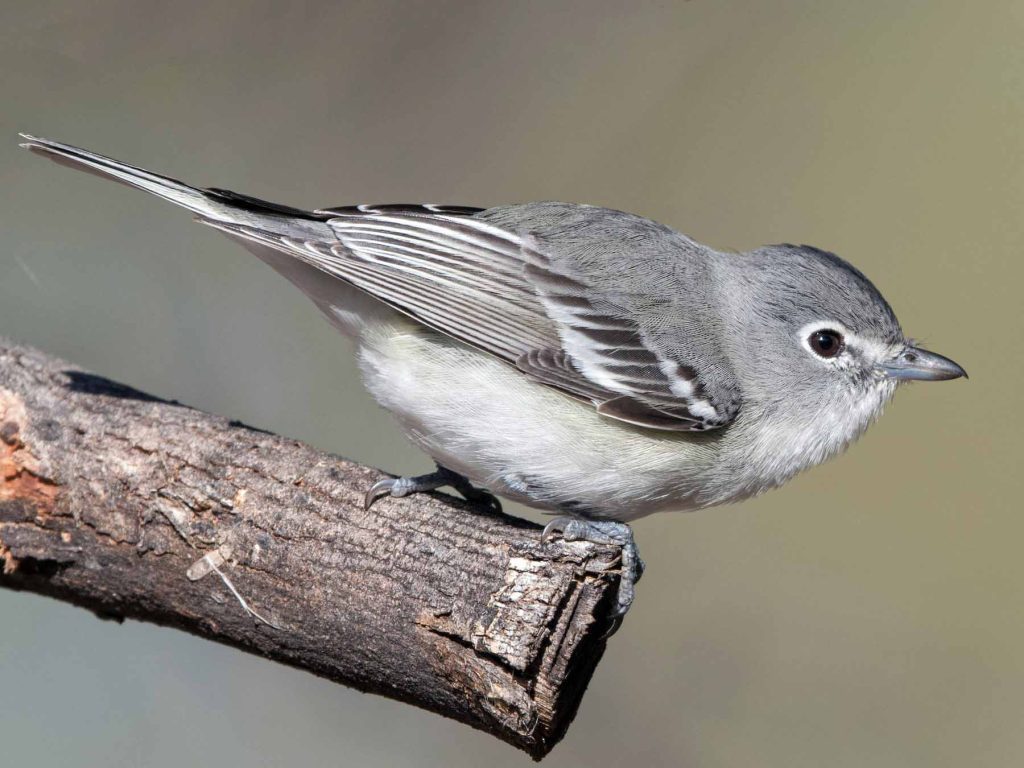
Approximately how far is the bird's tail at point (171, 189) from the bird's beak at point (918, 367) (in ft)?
5.87

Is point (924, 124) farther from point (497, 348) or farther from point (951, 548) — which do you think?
point (497, 348)

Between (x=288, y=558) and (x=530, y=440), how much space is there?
0.69 metres

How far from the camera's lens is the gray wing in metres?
2.67

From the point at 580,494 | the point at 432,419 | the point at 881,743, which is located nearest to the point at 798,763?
the point at 881,743

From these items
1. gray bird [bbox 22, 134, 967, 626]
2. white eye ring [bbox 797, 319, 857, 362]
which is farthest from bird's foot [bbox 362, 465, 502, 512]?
white eye ring [bbox 797, 319, 857, 362]

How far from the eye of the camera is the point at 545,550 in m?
2.21

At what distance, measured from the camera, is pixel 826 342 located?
9.53 ft

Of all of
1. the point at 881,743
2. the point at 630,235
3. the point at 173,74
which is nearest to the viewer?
the point at 630,235

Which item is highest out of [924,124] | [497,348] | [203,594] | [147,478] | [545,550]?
[924,124]

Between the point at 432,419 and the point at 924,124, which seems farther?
the point at 924,124

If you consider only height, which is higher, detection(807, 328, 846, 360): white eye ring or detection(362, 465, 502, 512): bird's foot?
detection(807, 328, 846, 360): white eye ring

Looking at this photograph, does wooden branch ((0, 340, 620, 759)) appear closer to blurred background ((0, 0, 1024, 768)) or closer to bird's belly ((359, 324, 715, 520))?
bird's belly ((359, 324, 715, 520))

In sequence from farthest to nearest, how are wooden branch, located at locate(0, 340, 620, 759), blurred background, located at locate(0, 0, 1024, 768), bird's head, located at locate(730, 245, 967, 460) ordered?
1. blurred background, located at locate(0, 0, 1024, 768)
2. bird's head, located at locate(730, 245, 967, 460)
3. wooden branch, located at locate(0, 340, 620, 759)

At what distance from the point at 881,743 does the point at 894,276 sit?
6.78ft
